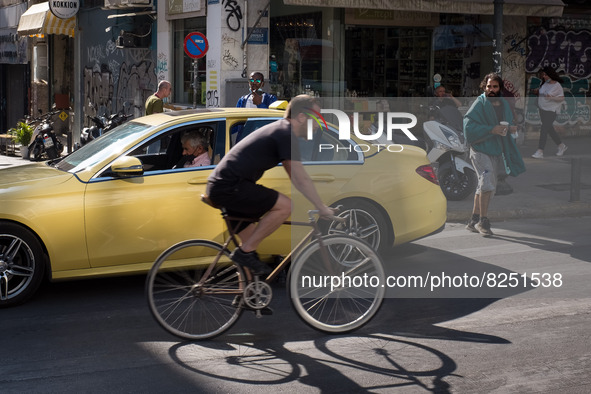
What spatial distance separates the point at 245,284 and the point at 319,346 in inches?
26.3

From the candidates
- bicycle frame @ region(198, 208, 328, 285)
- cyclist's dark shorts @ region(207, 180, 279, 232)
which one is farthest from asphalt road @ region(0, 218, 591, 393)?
cyclist's dark shorts @ region(207, 180, 279, 232)

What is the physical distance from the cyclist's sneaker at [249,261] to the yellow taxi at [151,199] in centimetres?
98

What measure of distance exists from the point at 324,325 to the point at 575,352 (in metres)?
1.70

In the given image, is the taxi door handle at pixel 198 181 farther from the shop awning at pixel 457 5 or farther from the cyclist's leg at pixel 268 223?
the shop awning at pixel 457 5

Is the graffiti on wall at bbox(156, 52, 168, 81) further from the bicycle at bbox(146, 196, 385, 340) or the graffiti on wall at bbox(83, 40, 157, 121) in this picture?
the bicycle at bbox(146, 196, 385, 340)

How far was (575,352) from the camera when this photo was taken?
19.1ft

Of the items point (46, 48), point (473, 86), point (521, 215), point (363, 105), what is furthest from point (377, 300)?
point (46, 48)

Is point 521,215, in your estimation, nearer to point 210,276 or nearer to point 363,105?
point 210,276

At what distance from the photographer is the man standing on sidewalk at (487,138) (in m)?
10.1

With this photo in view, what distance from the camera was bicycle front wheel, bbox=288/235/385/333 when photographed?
240 inches

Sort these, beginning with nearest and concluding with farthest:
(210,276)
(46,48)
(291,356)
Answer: (291,356) < (210,276) < (46,48)

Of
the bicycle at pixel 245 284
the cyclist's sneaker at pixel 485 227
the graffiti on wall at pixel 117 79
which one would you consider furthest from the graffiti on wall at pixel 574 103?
the bicycle at pixel 245 284

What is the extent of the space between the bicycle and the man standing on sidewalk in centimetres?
429

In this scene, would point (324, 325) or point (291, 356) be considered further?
point (324, 325)
